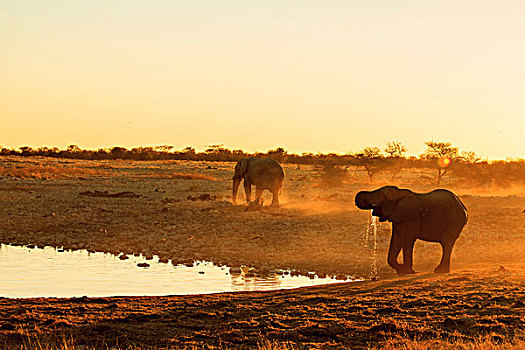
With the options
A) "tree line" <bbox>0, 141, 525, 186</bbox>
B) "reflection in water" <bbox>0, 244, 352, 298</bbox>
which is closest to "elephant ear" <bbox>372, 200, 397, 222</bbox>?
"reflection in water" <bbox>0, 244, 352, 298</bbox>

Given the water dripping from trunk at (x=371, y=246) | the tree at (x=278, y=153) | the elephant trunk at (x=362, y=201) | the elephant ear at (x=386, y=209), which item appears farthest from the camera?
the tree at (x=278, y=153)

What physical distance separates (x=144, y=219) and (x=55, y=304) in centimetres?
1250

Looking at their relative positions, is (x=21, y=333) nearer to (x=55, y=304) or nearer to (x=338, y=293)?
(x=55, y=304)

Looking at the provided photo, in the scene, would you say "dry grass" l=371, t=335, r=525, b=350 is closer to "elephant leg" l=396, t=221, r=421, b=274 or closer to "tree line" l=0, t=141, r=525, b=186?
"elephant leg" l=396, t=221, r=421, b=274

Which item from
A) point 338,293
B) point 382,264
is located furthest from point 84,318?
point 382,264

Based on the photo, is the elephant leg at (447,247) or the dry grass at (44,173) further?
the dry grass at (44,173)

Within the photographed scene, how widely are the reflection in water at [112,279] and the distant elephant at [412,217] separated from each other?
1.73 m

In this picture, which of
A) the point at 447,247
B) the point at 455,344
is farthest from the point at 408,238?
the point at 455,344

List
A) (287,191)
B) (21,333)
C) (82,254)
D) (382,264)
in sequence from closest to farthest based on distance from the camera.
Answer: (21,333)
(382,264)
(82,254)
(287,191)

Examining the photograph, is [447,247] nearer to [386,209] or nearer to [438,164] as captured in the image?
[386,209]

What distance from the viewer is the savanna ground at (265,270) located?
884cm

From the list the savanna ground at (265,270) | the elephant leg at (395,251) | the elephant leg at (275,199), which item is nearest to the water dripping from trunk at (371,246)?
the savanna ground at (265,270)

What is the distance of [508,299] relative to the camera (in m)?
10.7

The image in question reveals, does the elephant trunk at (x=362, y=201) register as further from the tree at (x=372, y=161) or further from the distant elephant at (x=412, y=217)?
the tree at (x=372, y=161)
